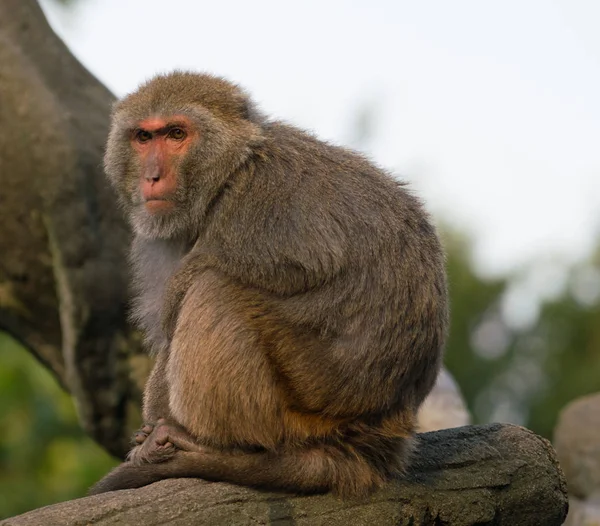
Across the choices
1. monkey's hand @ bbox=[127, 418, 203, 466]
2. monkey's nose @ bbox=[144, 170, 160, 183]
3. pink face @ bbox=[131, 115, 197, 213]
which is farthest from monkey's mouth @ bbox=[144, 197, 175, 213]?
monkey's hand @ bbox=[127, 418, 203, 466]

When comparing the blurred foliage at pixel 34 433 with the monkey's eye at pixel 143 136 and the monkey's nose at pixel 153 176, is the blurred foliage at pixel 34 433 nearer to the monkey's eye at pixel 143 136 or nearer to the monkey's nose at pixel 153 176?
the monkey's eye at pixel 143 136

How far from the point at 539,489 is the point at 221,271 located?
2.13 metres

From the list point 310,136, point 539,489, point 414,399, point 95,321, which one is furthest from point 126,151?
point 95,321

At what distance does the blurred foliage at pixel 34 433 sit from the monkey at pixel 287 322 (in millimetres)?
14719

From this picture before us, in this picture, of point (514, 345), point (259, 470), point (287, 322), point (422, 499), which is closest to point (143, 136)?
point (287, 322)

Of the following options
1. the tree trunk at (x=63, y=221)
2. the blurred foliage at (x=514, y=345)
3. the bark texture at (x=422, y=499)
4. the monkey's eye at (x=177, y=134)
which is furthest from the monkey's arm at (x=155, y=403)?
the blurred foliage at (x=514, y=345)

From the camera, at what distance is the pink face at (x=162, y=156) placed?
513cm

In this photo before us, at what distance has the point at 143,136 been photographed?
532 cm

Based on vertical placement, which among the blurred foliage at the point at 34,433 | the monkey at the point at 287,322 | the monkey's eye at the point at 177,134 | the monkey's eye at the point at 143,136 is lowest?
the blurred foliage at the point at 34,433

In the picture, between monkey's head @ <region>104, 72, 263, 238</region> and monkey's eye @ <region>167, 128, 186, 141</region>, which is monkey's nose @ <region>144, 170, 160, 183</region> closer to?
monkey's head @ <region>104, 72, 263, 238</region>

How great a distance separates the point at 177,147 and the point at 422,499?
225 centimetres

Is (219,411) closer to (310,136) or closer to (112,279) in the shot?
(310,136)

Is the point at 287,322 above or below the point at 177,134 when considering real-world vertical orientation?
below

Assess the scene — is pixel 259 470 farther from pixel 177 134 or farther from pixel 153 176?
pixel 177 134
